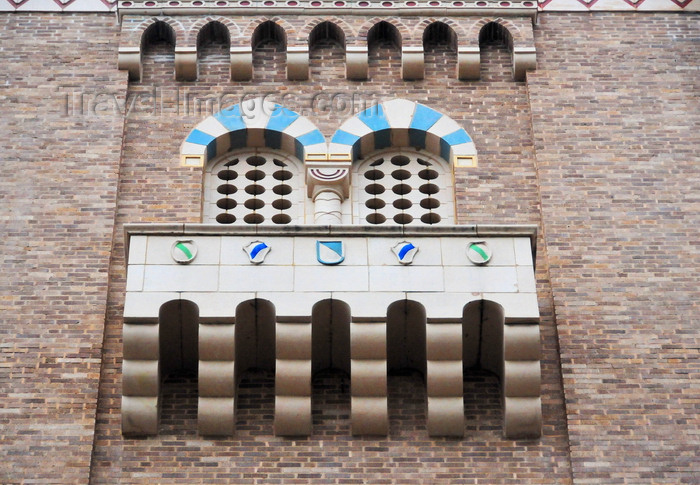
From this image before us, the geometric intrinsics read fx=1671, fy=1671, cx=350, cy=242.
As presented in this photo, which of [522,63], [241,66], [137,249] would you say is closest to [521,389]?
[137,249]

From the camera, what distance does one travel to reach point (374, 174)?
2216cm

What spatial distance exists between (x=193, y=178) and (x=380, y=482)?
5152 millimetres

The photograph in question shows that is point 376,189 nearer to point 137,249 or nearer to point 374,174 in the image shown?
point 374,174

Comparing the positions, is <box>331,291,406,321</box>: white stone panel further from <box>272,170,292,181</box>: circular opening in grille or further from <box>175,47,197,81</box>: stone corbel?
<box>175,47,197,81</box>: stone corbel

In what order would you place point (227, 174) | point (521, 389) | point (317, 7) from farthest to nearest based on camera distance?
point (317, 7), point (227, 174), point (521, 389)

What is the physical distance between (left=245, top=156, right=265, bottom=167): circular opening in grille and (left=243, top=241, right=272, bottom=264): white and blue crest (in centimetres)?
316

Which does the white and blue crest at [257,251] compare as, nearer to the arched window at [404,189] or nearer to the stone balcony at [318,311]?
the stone balcony at [318,311]

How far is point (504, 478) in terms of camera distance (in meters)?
18.7

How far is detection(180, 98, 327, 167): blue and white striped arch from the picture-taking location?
22.0 m

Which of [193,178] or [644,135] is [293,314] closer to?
[193,178]

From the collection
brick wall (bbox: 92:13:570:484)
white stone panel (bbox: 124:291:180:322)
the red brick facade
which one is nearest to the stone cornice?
the red brick facade

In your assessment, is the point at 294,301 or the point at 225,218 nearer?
the point at 294,301

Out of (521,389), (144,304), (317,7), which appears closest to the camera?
(144,304)

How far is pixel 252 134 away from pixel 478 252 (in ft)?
14.3
